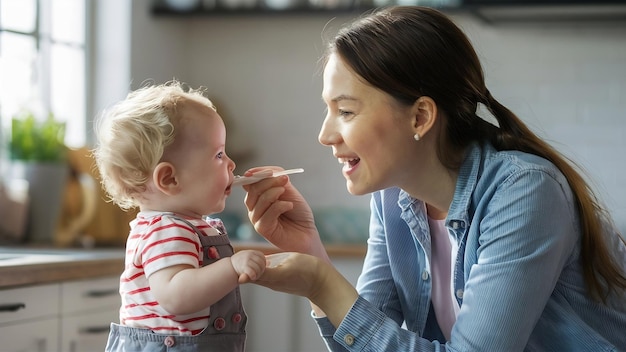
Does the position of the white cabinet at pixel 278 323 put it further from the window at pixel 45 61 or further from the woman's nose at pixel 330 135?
the woman's nose at pixel 330 135

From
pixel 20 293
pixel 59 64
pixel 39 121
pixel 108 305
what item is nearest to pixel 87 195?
pixel 39 121

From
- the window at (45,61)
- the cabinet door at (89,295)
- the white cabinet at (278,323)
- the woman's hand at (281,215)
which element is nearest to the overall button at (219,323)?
the woman's hand at (281,215)

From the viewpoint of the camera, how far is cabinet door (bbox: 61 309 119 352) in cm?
284

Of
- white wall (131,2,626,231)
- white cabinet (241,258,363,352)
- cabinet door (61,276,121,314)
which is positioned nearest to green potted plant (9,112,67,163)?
white wall (131,2,626,231)

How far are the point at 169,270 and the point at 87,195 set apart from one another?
8.47 ft

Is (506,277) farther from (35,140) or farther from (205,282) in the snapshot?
(35,140)

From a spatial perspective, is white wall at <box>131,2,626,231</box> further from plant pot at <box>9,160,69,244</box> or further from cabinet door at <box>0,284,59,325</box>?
cabinet door at <box>0,284,59,325</box>

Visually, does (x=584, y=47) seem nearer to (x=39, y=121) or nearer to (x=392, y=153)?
(x=39, y=121)

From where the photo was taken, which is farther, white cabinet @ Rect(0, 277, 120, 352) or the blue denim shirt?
white cabinet @ Rect(0, 277, 120, 352)

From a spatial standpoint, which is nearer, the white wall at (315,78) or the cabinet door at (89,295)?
the cabinet door at (89,295)

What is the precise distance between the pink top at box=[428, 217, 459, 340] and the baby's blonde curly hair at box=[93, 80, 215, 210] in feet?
2.03

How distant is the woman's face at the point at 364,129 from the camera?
171 cm

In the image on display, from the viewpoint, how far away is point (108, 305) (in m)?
3.08

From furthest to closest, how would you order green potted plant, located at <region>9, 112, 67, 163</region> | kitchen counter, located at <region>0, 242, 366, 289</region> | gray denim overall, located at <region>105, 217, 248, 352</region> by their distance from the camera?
green potted plant, located at <region>9, 112, 67, 163</region>
kitchen counter, located at <region>0, 242, 366, 289</region>
gray denim overall, located at <region>105, 217, 248, 352</region>
